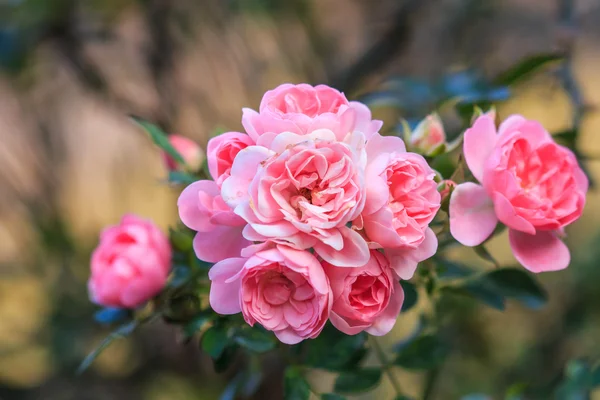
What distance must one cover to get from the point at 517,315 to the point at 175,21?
1009mm

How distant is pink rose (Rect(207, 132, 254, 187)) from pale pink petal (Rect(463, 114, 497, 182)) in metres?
0.15

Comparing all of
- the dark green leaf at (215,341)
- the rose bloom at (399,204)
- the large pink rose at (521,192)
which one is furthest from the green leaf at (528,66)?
the dark green leaf at (215,341)

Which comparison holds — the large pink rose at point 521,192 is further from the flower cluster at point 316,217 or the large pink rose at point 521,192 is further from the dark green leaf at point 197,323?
the dark green leaf at point 197,323

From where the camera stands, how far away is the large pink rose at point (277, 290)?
316 mm

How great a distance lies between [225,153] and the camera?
356mm

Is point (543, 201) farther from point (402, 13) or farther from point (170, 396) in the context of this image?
point (170, 396)

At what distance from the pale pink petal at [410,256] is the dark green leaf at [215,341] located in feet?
0.47

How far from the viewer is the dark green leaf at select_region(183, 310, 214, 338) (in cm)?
43

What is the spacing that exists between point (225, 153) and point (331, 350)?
20 cm

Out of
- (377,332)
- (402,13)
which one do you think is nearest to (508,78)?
(377,332)

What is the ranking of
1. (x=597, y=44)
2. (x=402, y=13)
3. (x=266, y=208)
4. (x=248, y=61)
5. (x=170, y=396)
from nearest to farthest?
1. (x=266, y=208)
2. (x=402, y=13)
3. (x=170, y=396)
4. (x=248, y=61)
5. (x=597, y=44)

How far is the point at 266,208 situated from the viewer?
0.32 metres

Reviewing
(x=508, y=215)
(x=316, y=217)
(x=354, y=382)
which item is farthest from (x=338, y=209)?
(x=354, y=382)

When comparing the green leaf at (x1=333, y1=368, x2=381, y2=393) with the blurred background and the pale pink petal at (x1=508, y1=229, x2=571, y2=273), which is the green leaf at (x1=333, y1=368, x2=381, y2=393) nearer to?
→ the pale pink petal at (x1=508, y1=229, x2=571, y2=273)
